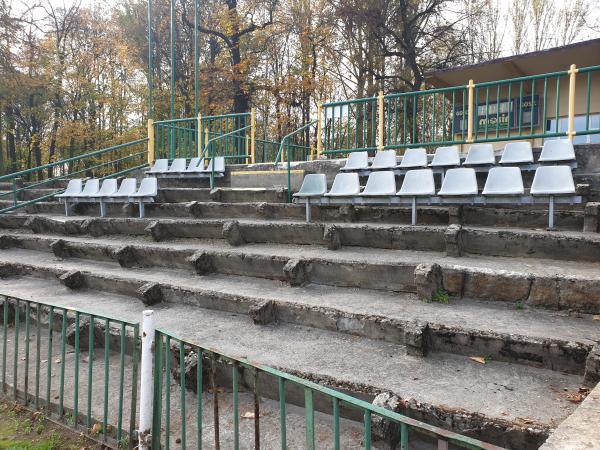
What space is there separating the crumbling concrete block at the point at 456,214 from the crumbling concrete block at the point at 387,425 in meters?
2.91

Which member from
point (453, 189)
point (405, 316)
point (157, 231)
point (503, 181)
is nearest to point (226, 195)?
point (157, 231)

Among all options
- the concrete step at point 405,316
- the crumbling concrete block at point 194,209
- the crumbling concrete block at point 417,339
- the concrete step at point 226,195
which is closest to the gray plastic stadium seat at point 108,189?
the concrete step at point 226,195

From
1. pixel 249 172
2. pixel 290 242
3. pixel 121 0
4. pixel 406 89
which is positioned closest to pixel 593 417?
pixel 290 242

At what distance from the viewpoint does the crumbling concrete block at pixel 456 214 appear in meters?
4.59

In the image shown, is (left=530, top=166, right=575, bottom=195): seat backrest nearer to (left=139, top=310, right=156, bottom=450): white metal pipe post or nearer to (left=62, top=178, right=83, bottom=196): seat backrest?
(left=139, top=310, right=156, bottom=450): white metal pipe post

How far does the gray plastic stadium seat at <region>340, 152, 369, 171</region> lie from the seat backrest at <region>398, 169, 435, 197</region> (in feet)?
4.97

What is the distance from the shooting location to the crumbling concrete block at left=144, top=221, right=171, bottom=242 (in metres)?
5.80

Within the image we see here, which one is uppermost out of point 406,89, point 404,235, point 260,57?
point 260,57

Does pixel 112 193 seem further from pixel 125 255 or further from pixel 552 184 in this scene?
pixel 552 184

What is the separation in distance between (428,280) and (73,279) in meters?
4.24

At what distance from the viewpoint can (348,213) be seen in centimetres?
527

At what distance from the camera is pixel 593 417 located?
4.71 ft

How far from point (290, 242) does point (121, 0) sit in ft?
68.4

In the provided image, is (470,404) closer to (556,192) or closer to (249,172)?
(556,192)
